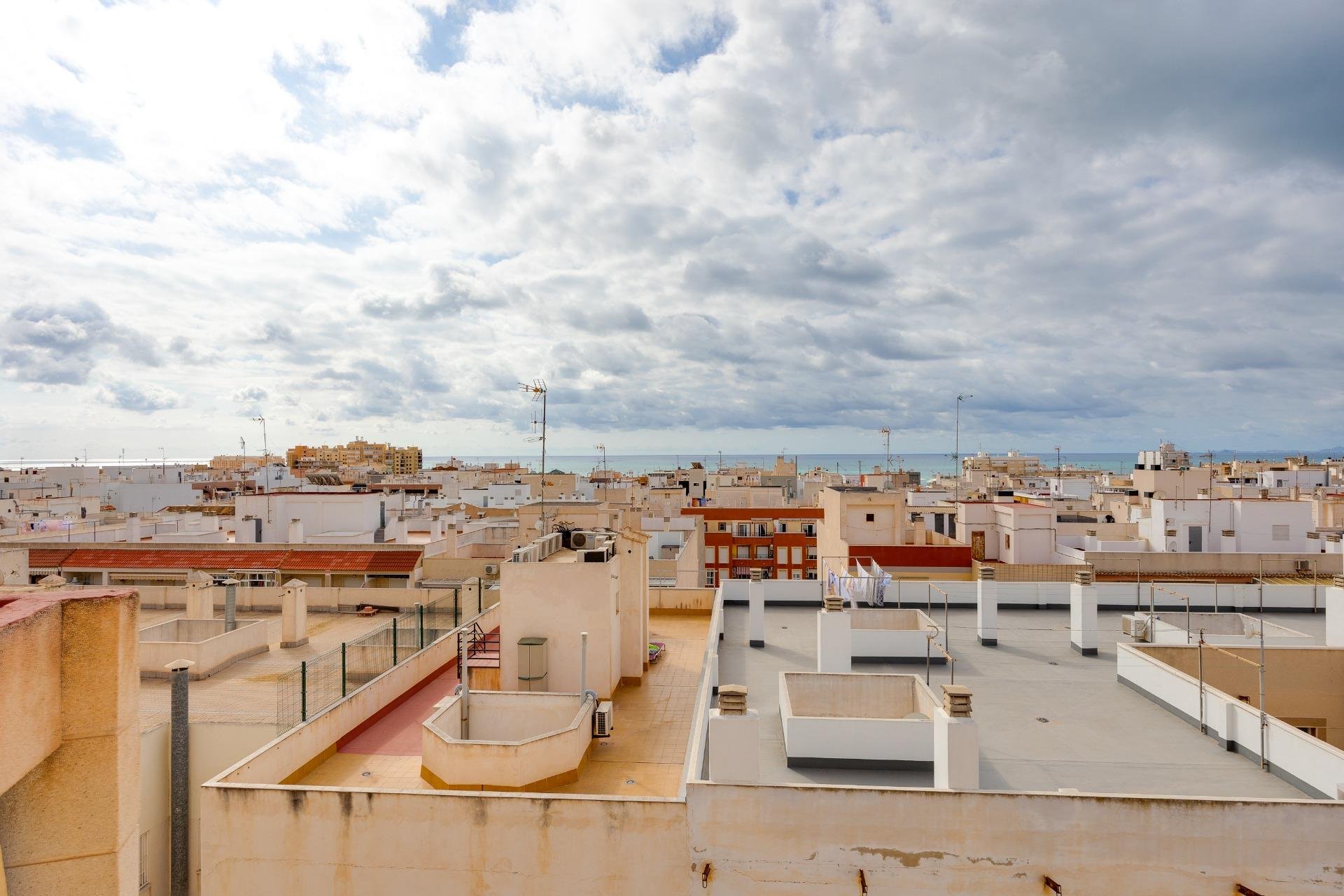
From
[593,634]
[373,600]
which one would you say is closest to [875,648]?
[593,634]

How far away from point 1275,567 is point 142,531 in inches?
2282

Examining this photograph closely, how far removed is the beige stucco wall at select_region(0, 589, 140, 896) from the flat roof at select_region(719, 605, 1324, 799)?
9020 mm

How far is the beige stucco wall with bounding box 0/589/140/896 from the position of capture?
3402 mm

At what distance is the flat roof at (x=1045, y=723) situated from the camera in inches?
438

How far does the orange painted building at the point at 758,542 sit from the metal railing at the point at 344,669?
3701 cm

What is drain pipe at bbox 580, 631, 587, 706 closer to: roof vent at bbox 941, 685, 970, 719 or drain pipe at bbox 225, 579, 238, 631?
roof vent at bbox 941, 685, 970, 719

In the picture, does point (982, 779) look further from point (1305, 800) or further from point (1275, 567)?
point (1275, 567)

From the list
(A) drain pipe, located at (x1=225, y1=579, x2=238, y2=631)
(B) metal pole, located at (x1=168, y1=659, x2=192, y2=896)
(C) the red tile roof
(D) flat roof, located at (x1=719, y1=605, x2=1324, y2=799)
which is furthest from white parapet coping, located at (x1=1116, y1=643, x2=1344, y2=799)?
(C) the red tile roof

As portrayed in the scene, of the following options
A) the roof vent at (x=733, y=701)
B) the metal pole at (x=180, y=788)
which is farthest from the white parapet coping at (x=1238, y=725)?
the metal pole at (x=180, y=788)

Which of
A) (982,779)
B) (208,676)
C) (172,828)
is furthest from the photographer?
(208,676)

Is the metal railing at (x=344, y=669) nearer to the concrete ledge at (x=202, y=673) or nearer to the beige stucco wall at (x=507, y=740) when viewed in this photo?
the concrete ledge at (x=202, y=673)

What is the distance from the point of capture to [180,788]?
1378 centimetres

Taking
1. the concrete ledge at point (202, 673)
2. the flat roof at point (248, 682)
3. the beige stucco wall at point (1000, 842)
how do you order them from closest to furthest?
the beige stucco wall at point (1000, 842) → the flat roof at point (248, 682) → the concrete ledge at point (202, 673)

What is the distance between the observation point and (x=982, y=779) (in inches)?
436
